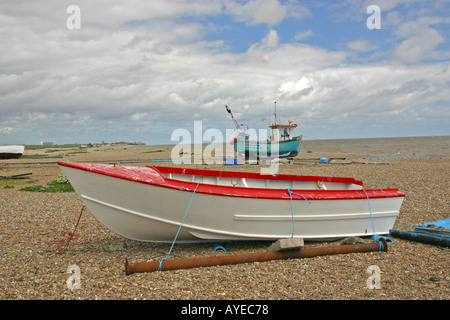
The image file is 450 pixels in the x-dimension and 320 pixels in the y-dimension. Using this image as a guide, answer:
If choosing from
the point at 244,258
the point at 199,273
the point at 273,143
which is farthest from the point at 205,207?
the point at 273,143

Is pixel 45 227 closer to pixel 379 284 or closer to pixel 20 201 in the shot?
pixel 20 201

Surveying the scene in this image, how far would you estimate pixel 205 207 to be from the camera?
22.9 feet

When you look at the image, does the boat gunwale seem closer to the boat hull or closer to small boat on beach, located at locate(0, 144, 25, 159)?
the boat hull

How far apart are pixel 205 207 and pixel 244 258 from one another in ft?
4.06

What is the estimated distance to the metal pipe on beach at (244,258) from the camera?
6.07 metres

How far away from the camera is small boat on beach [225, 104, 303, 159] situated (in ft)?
109

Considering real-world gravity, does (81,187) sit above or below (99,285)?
above

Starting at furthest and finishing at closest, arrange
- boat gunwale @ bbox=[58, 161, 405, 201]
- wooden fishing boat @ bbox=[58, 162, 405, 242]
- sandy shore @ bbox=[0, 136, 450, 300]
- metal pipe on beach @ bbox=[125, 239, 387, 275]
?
wooden fishing boat @ bbox=[58, 162, 405, 242]
boat gunwale @ bbox=[58, 161, 405, 201]
metal pipe on beach @ bbox=[125, 239, 387, 275]
sandy shore @ bbox=[0, 136, 450, 300]

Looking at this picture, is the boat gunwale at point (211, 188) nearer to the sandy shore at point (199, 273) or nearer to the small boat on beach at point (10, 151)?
the sandy shore at point (199, 273)

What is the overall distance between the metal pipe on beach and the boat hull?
26.0 meters

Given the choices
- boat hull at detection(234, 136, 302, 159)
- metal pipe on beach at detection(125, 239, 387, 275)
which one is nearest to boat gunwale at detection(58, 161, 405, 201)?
metal pipe on beach at detection(125, 239, 387, 275)
